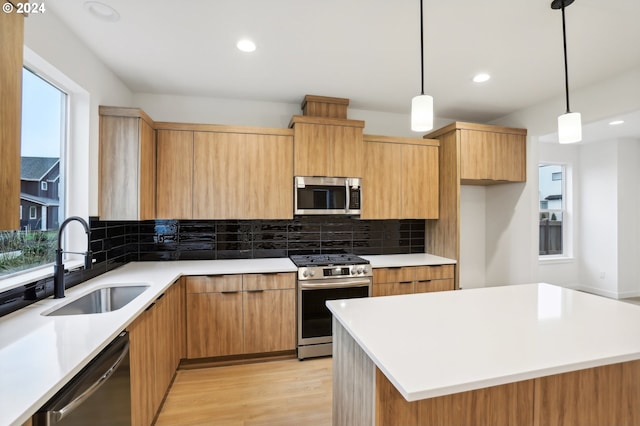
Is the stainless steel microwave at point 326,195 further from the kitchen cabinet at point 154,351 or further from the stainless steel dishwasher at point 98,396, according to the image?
the stainless steel dishwasher at point 98,396

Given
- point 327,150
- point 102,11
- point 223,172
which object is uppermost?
point 102,11

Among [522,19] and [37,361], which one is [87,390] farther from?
[522,19]

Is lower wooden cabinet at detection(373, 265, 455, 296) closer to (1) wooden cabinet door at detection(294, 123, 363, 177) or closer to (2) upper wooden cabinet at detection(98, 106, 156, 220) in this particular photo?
(1) wooden cabinet door at detection(294, 123, 363, 177)

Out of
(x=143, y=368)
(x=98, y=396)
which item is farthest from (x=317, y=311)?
(x=98, y=396)

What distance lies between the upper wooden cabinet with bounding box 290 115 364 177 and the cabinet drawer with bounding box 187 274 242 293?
1.22m

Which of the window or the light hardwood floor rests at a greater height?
the window

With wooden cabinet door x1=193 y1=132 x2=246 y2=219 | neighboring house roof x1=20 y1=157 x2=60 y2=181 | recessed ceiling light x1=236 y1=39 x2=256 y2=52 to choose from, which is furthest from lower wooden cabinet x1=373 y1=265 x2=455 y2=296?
neighboring house roof x1=20 y1=157 x2=60 y2=181

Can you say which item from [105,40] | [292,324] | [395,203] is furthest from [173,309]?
[395,203]

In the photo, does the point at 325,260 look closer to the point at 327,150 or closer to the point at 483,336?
the point at 327,150

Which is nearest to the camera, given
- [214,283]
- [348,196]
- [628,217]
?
[214,283]

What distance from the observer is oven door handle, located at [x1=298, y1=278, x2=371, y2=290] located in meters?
2.81

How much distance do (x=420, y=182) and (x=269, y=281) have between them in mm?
2049

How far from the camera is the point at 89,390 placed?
1188 millimetres

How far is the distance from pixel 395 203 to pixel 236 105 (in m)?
2.10
